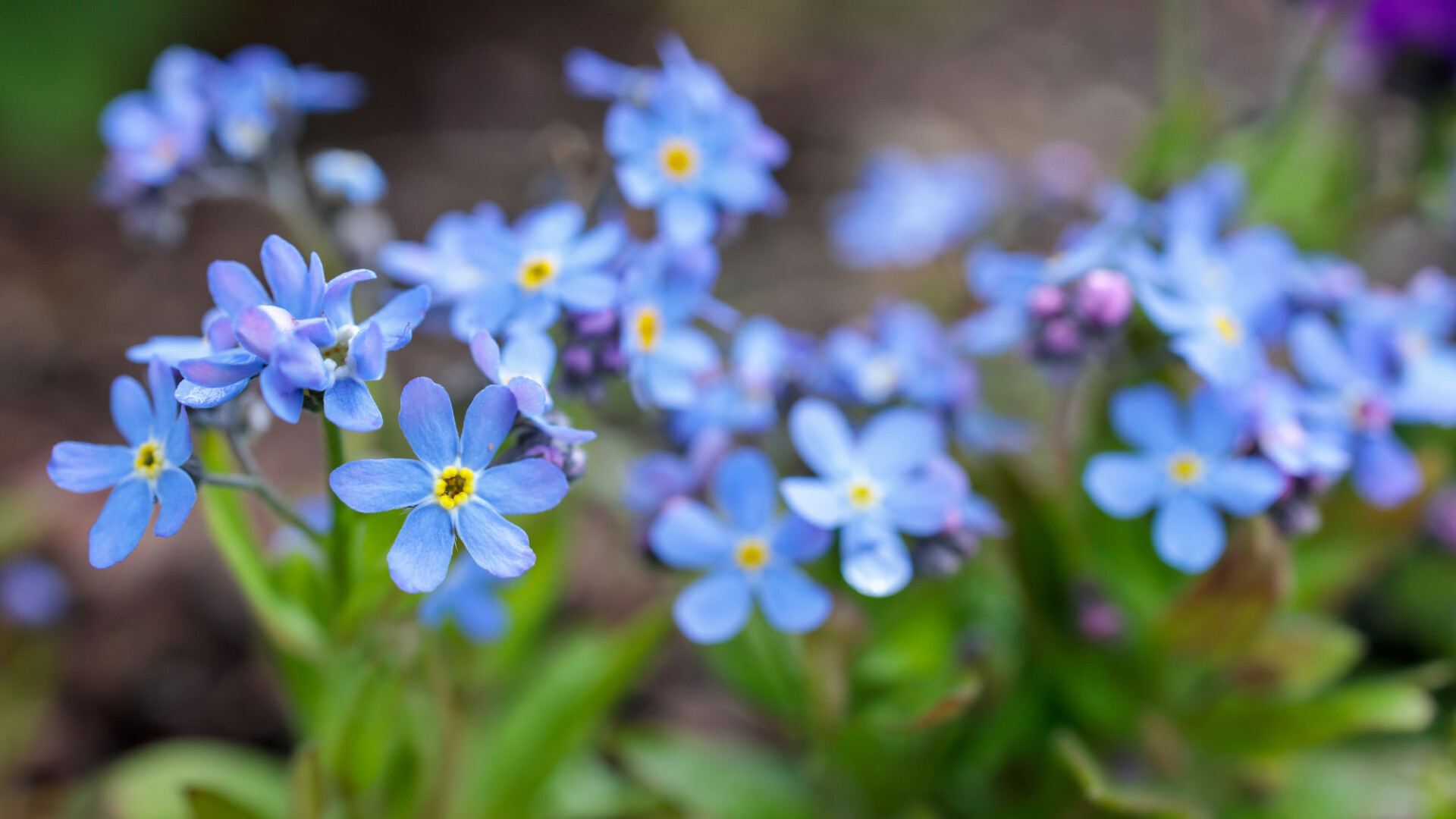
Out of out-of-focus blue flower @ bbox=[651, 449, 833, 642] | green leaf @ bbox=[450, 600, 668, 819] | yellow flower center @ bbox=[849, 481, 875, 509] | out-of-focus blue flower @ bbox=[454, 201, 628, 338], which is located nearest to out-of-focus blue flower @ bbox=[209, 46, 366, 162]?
out-of-focus blue flower @ bbox=[454, 201, 628, 338]

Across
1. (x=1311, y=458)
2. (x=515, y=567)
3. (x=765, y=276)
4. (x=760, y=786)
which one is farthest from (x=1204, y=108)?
(x=515, y=567)

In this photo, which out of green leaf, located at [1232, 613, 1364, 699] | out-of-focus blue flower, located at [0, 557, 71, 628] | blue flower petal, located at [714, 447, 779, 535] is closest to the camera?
blue flower petal, located at [714, 447, 779, 535]

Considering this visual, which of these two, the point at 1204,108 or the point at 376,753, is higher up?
the point at 1204,108

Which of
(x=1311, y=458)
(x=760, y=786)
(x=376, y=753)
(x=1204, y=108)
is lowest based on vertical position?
(x=376, y=753)

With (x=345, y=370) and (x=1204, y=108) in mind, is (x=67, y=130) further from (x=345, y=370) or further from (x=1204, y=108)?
(x=1204, y=108)

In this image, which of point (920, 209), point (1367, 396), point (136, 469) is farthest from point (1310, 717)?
point (136, 469)

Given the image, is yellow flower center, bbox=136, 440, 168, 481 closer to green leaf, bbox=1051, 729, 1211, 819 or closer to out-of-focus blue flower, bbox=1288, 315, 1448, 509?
green leaf, bbox=1051, 729, 1211, 819

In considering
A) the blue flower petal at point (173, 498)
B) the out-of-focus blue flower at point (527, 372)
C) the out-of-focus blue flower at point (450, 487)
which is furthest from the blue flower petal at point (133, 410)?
the out-of-focus blue flower at point (527, 372)
